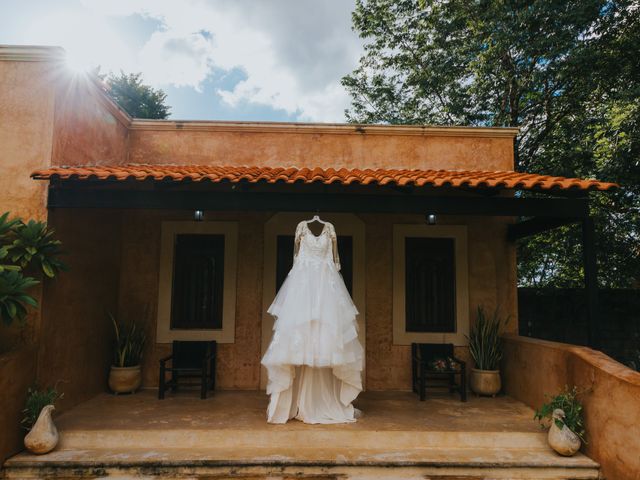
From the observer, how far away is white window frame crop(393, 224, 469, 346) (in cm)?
648

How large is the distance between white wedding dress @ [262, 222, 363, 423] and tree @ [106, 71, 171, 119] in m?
13.3

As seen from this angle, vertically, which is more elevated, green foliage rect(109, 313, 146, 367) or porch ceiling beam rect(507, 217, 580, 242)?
porch ceiling beam rect(507, 217, 580, 242)

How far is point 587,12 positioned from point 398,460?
1051 centimetres

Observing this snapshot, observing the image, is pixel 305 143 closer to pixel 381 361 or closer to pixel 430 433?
pixel 381 361

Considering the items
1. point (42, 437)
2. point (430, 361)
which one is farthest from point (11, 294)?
point (430, 361)

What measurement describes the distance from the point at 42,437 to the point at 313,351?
9.18ft

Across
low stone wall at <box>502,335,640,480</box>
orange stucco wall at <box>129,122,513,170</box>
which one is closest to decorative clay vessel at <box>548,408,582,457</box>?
low stone wall at <box>502,335,640,480</box>

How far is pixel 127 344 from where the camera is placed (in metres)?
5.95

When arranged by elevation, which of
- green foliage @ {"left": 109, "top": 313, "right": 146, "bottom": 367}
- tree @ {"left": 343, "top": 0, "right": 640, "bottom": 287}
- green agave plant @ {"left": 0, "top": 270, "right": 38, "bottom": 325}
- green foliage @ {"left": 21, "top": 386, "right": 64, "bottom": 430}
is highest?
tree @ {"left": 343, "top": 0, "right": 640, "bottom": 287}

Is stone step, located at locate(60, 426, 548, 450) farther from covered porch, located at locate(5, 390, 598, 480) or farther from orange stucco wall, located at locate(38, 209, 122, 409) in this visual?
orange stucco wall, located at locate(38, 209, 122, 409)

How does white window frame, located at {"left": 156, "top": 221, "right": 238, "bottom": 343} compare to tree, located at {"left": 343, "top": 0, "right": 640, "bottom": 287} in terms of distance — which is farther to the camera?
tree, located at {"left": 343, "top": 0, "right": 640, "bottom": 287}

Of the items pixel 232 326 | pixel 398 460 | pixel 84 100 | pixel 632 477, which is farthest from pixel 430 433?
pixel 84 100

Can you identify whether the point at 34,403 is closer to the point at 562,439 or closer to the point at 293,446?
the point at 293,446

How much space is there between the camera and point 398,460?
405cm
